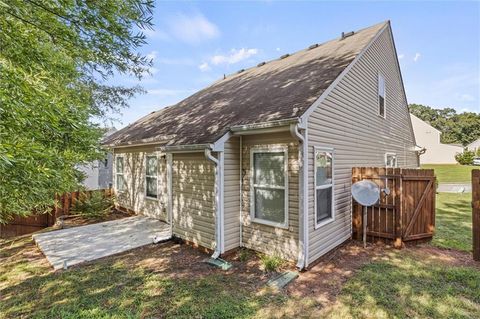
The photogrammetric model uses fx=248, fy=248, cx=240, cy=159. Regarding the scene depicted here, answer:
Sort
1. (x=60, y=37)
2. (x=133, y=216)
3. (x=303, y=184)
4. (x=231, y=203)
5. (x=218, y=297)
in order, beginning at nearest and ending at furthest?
(x=60, y=37), (x=218, y=297), (x=303, y=184), (x=231, y=203), (x=133, y=216)

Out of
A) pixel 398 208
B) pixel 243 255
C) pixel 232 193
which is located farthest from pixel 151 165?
pixel 398 208

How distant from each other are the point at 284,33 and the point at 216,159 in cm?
709

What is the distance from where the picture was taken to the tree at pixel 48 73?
7.46 ft

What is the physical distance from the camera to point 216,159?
17.4 ft

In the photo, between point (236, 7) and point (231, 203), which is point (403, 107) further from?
point (231, 203)

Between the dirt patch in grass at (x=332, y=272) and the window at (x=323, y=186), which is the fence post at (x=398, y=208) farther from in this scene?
the window at (x=323, y=186)

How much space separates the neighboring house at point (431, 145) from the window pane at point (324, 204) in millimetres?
31249

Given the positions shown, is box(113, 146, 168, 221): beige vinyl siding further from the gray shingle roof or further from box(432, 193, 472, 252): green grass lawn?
box(432, 193, 472, 252): green grass lawn

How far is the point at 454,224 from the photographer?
8.16 meters

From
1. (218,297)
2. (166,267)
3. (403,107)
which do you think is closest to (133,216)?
(166,267)

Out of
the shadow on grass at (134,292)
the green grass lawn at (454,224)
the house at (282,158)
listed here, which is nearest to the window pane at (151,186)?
the house at (282,158)

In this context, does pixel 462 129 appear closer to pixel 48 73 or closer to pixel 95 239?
pixel 95 239

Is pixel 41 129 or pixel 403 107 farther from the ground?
pixel 403 107

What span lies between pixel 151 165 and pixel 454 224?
413 inches
